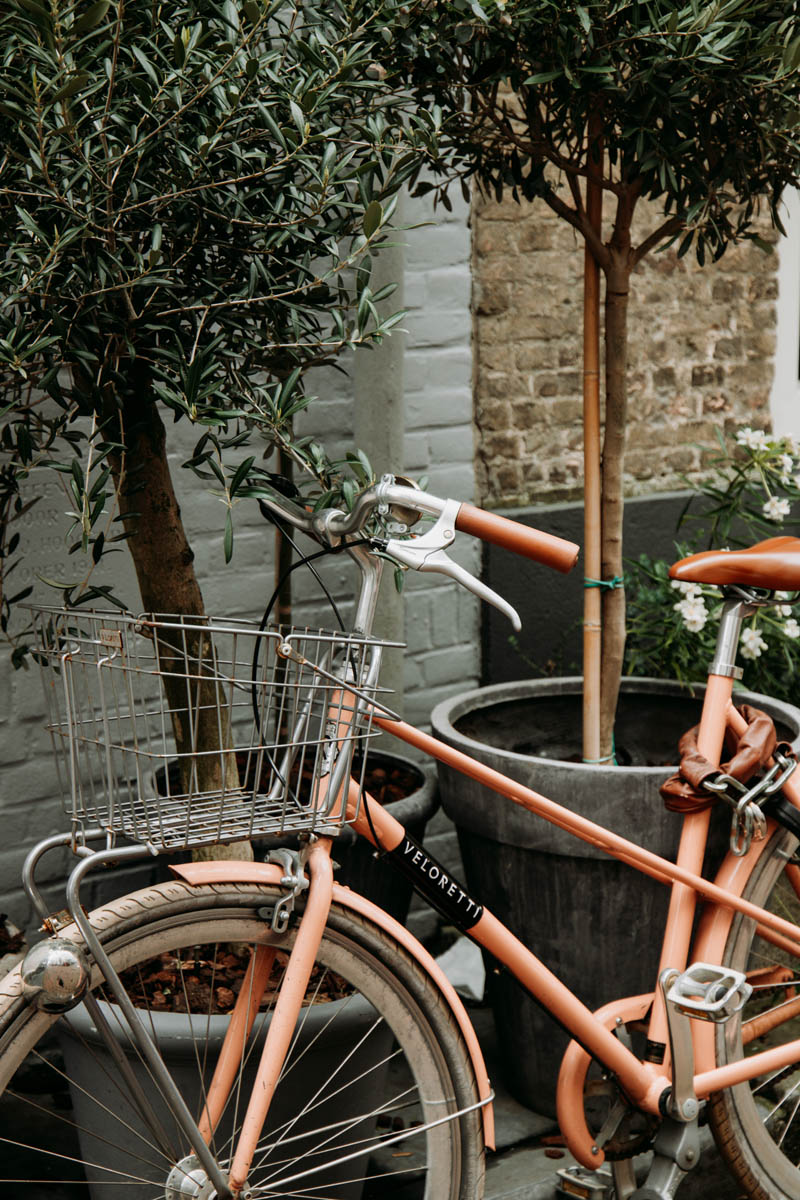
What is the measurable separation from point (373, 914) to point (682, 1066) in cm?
69

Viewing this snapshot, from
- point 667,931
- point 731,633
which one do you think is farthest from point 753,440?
point 667,931

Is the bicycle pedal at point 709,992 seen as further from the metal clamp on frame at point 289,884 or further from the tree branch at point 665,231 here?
the tree branch at point 665,231

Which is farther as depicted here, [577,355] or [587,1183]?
[577,355]

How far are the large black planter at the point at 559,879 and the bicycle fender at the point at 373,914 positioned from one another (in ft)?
2.07

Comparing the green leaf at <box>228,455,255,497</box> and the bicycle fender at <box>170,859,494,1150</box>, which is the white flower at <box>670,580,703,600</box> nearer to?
the bicycle fender at <box>170,859,494,1150</box>

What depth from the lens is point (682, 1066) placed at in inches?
86.1

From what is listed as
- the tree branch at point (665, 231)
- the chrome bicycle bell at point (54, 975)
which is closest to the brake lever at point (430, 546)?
the chrome bicycle bell at point (54, 975)

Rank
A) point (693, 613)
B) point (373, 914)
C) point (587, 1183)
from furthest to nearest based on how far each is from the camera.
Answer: point (693, 613), point (587, 1183), point (373, 914)

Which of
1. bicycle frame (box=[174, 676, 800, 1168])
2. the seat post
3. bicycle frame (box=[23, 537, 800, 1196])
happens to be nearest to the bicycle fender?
bicycle frame (box=[23, 537, 800, 1196])

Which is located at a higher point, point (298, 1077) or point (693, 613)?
point (693, 613)

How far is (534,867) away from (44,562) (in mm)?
1284

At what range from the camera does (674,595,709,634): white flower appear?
10.8 feet

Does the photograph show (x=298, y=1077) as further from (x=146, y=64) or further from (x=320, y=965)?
(x=146, y=64)

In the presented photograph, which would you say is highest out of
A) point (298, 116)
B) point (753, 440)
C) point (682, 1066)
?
point (298, 116)
